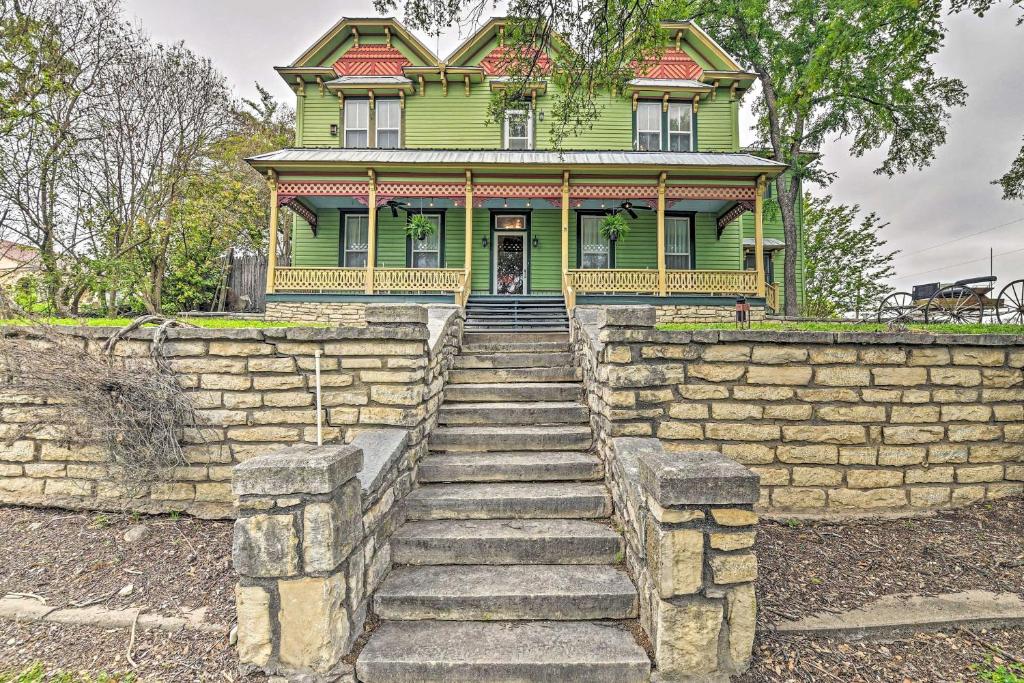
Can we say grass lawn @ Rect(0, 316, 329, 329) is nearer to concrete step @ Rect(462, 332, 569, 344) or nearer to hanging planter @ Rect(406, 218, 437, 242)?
concrete step @ Rect(462, 332, 569, 344)

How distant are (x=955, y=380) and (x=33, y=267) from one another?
12539 millimetres

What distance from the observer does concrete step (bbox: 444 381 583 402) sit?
450cm

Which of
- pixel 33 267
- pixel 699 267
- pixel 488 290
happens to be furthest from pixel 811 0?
pixel 33 267

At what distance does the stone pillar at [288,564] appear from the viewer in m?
2.12

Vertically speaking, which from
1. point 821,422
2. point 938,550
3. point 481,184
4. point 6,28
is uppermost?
point 6,28

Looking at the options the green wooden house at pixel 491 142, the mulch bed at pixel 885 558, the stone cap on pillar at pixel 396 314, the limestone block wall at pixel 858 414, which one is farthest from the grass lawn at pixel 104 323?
the green wooden house at pixel 491 142

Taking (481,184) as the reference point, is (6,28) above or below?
above

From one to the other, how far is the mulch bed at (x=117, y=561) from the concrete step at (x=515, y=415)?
79.3 inches

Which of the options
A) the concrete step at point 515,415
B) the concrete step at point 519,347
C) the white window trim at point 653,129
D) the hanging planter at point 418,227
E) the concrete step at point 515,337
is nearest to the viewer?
the concrete step at point 515,415

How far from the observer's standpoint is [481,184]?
10586 millimetres

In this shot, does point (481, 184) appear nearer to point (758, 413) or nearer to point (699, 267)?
point (699, 267)

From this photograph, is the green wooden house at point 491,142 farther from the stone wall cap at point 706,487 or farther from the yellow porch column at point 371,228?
the stone wall cap at point 706,487

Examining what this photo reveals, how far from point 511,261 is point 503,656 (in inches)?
421

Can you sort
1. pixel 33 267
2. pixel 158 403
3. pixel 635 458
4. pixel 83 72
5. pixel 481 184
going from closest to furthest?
1. pixel 635 458
2. pixel 158 403
3. pixel 33 267
4. pixel 83 72
5. pixel 481 184
